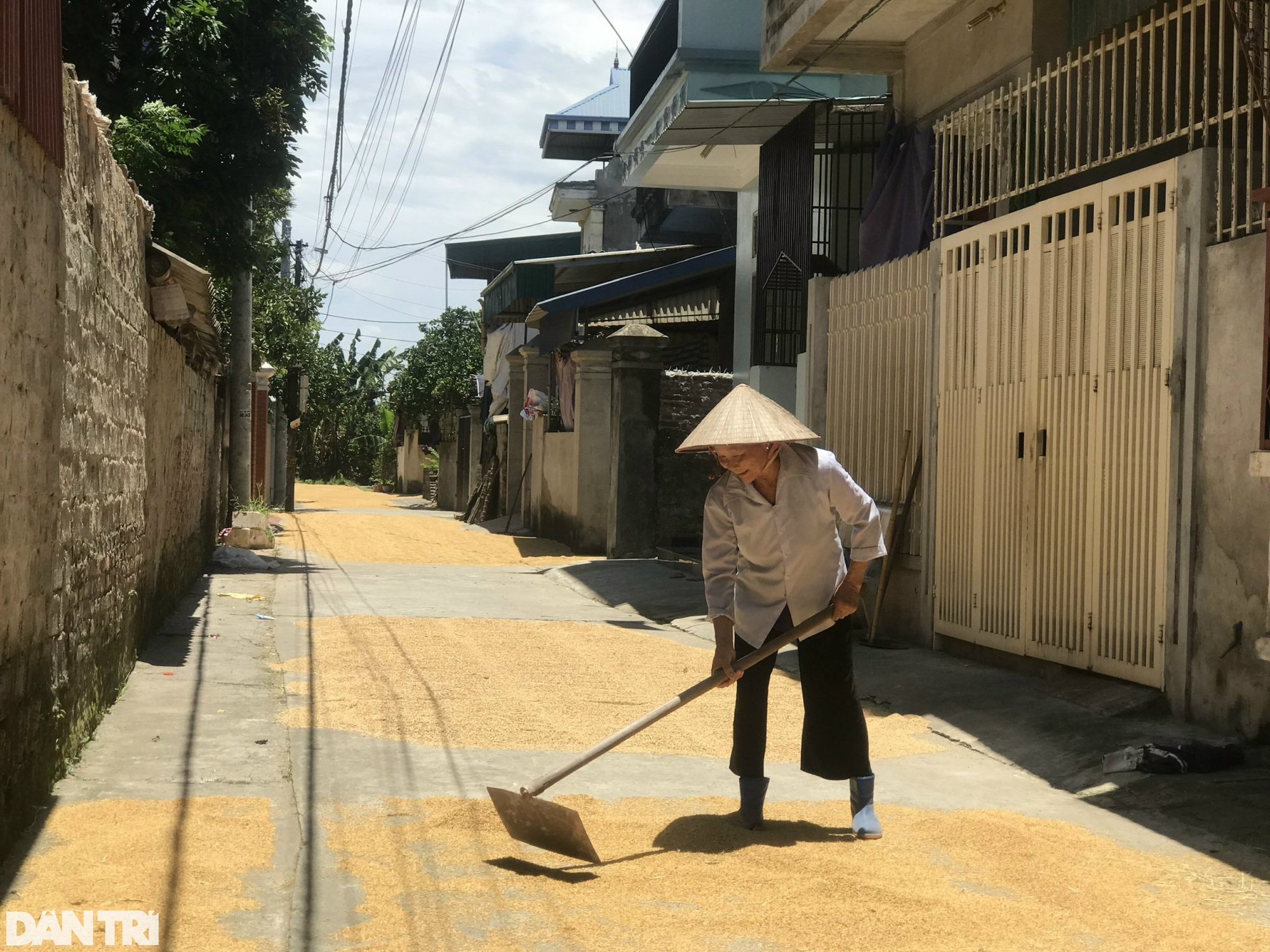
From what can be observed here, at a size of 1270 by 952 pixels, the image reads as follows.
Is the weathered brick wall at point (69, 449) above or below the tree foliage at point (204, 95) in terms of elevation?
below

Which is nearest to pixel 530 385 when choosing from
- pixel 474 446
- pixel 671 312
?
pixel 671 312

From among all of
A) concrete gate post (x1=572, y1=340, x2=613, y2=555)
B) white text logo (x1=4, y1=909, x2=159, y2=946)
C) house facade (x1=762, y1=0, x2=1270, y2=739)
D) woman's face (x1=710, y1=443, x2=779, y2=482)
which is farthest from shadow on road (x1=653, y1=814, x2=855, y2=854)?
concrete gate post (x1=572, y1=340, x2=613, y2=555)

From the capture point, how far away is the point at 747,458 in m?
5.20

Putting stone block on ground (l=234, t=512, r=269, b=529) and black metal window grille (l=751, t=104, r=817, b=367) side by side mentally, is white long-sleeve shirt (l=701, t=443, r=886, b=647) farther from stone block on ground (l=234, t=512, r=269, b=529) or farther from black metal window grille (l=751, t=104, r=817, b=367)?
stone block on ground (l=234, t=512, r=269, b=529)

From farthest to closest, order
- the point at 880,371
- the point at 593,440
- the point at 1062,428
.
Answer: the point at 593,440
the point at 880,371
the point at 1062,428

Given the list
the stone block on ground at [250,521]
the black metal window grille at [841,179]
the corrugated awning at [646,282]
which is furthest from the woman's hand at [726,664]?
the corrugated awning at [646,282]

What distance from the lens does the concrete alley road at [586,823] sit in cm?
404

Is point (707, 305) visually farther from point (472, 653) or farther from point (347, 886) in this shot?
point (347, 886)

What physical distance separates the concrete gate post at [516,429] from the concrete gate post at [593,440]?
22.3 ft

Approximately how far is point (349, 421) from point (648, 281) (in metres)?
38.8

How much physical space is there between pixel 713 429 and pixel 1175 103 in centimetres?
411

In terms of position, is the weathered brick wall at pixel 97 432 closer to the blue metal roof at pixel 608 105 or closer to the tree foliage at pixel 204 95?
the tree foliage at pixel 204 95

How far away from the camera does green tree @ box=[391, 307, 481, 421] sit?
44.8 metres

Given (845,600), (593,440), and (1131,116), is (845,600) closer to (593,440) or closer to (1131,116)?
(1131,116)
